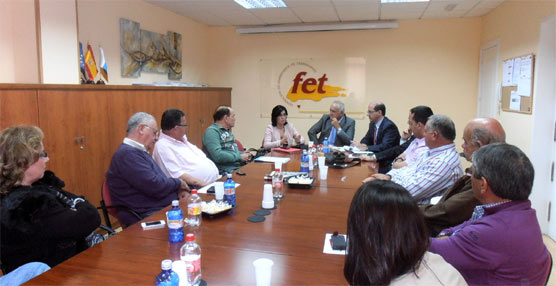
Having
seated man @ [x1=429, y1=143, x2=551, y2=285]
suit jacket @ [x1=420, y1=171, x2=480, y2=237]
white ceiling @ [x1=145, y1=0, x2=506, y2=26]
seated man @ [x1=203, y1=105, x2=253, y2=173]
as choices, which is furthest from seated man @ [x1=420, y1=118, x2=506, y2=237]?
white ceiling @ [x1=145, y1=0, x2=506, y2=26]

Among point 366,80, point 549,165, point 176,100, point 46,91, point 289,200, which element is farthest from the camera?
point 366,80

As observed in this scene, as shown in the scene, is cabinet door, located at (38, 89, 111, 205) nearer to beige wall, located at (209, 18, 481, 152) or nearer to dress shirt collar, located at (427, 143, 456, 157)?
dress shirt collar, located at (427, 143, 456, 157)

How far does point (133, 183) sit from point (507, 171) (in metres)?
2.31

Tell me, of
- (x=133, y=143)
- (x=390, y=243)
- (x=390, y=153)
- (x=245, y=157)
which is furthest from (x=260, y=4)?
(x=390, y=243)

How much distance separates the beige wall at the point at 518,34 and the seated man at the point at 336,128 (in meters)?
2.01

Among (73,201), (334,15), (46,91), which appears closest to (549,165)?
(334,15)

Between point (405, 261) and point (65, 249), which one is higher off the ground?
point (405, 261)

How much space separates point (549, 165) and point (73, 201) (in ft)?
14.9

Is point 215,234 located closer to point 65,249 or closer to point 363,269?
point 65,249

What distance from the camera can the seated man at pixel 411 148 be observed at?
140 inches

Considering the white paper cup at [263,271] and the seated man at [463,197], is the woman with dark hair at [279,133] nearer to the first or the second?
the seated man at [463,197]

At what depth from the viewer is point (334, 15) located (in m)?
6.29

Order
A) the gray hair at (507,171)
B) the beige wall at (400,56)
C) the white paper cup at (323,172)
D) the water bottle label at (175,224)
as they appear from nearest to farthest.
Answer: the gray hair at (507,171), the water bottle label at (175,224), the white paper cup at (323,172), the beige wall at (400,56)

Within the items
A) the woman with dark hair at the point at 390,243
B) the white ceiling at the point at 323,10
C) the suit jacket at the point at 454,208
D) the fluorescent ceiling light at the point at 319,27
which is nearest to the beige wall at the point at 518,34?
the white ceiling at the point at 323,10
